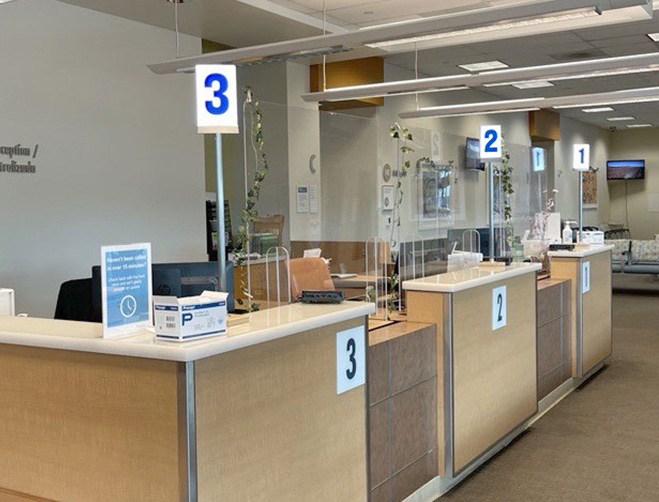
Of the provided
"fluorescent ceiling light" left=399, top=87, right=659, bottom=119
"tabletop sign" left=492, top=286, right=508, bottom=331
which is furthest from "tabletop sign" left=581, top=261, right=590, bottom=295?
"tabletop sign" left=492, top=286, right=508, bottom=331

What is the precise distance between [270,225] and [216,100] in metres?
3.11

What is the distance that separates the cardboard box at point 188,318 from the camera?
2436 mm

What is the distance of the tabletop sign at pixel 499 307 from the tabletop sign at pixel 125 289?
A: 279 cm

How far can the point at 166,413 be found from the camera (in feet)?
Answer: 7.93

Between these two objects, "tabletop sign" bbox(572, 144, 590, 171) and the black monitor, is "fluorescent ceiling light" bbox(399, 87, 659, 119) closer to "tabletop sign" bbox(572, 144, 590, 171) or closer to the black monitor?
"tabletop sign" bbox(572, 144, 590, 171)

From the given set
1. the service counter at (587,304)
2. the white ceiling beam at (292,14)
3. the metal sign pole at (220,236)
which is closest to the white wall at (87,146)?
the white ceiling beam at (292,14)

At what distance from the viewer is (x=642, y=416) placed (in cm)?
584

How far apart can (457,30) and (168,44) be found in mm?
3746

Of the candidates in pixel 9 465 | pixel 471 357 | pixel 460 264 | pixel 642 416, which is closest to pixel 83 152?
pixel 460 264

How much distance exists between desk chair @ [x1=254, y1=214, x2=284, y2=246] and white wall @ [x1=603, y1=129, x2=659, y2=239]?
16.6m

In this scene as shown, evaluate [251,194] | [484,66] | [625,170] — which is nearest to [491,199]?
[251,194]

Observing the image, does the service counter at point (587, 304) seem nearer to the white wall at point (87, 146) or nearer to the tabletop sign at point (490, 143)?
the tabletop sign at point (490, 143)

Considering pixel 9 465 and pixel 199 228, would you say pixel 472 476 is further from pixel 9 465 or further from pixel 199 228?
pixel 199 228

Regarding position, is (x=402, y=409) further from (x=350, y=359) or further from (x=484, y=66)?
(x=484, y=66)
